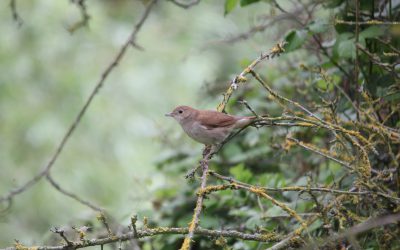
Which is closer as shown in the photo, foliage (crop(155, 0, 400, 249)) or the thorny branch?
the thorny branch

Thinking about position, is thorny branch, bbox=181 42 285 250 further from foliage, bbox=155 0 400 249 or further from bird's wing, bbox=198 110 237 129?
bird's wing, bbox=198 110 237 129

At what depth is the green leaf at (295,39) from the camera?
3.03 m

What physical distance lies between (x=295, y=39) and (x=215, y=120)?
0.90 meters

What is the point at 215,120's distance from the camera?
3.79m

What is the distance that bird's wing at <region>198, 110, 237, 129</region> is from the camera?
3724mm

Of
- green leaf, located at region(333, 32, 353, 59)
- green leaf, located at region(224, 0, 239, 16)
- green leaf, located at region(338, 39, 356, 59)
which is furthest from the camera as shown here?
green leaf, located at region(224, 0, 239, 16)

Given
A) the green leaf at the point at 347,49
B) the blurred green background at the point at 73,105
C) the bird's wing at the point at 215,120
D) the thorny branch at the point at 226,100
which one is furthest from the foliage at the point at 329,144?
the blurred green background at the point at 73,105

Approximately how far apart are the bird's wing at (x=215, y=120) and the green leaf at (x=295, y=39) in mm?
740

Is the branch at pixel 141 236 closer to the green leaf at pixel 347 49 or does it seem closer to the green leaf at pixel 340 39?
the green leaf at pixel 347 49

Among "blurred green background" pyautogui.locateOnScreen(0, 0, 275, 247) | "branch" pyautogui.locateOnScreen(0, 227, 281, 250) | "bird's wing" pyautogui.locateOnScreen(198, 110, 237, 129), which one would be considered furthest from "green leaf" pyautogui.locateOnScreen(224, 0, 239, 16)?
"blurred green background" pyautogui.locateOnScreen(0, 0, 275, 247)

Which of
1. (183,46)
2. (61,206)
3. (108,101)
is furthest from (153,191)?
(183,46)

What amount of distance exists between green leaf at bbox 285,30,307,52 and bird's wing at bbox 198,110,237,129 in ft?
2.43

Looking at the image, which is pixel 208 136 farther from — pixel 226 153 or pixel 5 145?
pixel 5 145

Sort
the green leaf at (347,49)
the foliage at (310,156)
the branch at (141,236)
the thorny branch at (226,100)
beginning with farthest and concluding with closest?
the green leaf at (347,49) < the foliage at (310,156) < the branch at (141,236) < the thorny branch at (226,100)
